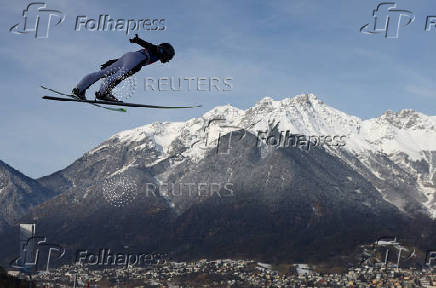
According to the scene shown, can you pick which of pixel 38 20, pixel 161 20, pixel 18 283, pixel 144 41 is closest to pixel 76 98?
pixel 144 41

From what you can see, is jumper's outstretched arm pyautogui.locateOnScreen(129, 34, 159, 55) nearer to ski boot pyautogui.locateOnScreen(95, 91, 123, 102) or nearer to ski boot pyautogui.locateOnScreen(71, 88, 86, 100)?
ski boot pyautogui.locateOnScreen(95, 91, 123, 102)

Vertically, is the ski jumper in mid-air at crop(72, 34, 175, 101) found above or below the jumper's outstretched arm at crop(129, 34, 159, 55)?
below

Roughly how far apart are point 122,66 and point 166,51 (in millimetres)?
2264

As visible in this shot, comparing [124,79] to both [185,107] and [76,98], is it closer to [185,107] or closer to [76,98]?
[76,98]

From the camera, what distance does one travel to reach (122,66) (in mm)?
25609

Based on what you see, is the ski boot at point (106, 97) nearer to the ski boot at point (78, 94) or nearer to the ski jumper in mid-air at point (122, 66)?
the ski jumper in mid-air at point (122, 66)

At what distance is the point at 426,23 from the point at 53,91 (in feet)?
176

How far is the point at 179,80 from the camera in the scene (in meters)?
48.4

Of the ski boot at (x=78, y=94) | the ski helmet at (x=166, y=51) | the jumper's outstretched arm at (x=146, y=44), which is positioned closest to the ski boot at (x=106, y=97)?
the ski boot at (x=78, y=94)

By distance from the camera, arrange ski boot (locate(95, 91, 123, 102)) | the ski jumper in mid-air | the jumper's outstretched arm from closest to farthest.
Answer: the jumper's outstretched arm < the ski jumper in mid-air < ski boot (locate(95, 91, 123, 102))

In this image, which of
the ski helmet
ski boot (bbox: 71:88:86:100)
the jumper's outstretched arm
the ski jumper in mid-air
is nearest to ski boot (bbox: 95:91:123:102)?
the ski jumper in mid-air

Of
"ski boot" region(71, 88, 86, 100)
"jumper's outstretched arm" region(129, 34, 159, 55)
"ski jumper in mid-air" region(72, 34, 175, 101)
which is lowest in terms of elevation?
"ski boot" region(71, 88, 86, 100)

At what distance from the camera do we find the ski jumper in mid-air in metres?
25.6

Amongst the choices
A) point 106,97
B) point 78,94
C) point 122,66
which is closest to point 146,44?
point 122,66
